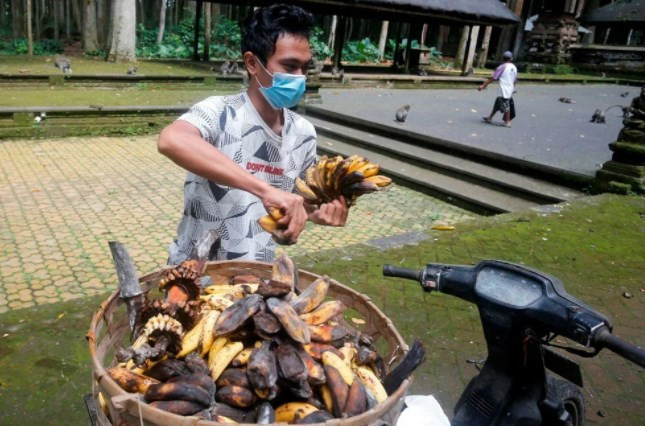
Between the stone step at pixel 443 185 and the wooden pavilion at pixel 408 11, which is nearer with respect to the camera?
the stone step at pixel 443 185

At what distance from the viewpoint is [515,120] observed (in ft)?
41.5

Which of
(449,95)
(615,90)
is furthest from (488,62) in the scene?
(449,95)

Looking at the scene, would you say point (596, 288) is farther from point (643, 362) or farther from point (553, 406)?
point (643, 362)

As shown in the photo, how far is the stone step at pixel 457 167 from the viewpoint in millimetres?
7484

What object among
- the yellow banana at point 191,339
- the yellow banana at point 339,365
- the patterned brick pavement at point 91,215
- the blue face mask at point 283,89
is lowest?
the patterned brick pavement at point 91,215

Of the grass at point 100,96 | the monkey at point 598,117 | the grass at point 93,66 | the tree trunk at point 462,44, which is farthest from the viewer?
the tree trunk at point 462,44

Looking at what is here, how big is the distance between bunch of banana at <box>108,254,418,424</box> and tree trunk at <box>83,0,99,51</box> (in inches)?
870

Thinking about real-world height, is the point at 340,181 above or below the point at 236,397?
above

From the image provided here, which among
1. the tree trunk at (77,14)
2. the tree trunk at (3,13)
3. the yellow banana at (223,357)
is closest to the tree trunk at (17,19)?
the tree trunk at (3,13)

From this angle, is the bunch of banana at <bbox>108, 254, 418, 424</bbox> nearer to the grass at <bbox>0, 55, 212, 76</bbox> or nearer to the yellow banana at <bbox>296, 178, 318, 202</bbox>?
the yellow banana at <bbox>296, 178, 318, 202</bbox>

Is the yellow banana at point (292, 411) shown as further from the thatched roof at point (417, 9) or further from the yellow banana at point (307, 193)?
the thatched roof at point (417, 9)

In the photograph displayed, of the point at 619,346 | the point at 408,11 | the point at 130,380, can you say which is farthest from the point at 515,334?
the point at 408,11

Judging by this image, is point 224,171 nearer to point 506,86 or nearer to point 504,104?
point 506,86

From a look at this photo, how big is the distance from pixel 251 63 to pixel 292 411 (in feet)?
5.48
